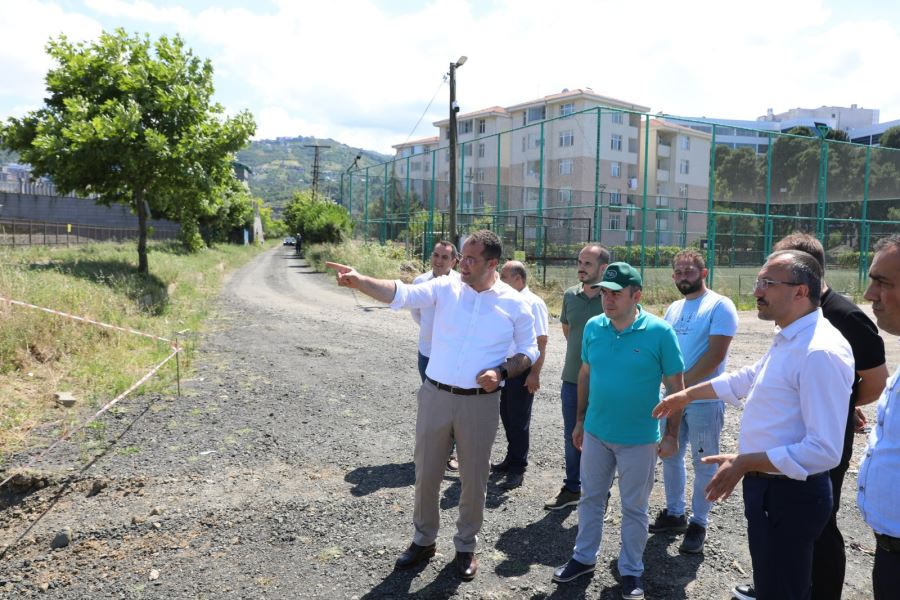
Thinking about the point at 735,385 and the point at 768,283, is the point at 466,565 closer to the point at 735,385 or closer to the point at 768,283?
the point at 735,385

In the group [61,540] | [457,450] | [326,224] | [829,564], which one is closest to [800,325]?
[829,564]

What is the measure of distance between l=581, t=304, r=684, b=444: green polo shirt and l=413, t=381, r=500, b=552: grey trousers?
0.65 meters

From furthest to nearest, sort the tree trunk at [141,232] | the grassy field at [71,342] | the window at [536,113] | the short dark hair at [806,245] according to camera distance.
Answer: the window at [536,113], the tree trunk at [141,232], the grassy field at [71,342], the short dark hair at [806,245]

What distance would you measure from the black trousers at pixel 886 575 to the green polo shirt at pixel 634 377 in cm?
134

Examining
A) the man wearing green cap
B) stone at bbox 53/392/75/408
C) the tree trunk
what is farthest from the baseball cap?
the tree trunk

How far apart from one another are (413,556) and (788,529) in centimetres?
210

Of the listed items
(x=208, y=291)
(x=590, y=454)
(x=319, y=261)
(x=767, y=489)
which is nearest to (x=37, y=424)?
(x=590, y=454)

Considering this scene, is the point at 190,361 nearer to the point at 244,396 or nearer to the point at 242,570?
the point at 244,396

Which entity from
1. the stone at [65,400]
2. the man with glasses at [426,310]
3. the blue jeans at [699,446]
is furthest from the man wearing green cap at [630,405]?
the stone at [65,400]

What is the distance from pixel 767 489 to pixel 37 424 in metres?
6.36

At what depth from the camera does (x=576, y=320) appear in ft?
15.2

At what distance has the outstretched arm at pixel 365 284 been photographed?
11.5ft

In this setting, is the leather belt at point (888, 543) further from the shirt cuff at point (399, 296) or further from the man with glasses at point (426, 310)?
the man with glasses at point (426, 310)

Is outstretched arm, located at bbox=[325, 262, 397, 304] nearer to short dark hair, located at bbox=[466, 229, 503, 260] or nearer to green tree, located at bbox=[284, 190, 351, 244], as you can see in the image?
short dark hair, located at bbox=[466, 229, 503, 260]
